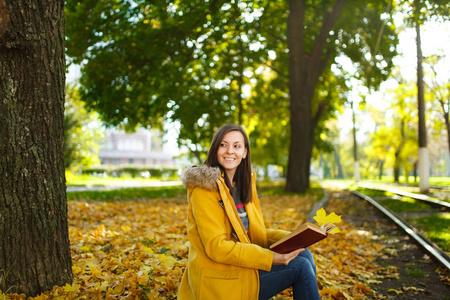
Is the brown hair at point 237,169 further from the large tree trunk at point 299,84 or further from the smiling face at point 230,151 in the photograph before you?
the large tree trunk at point 299,84

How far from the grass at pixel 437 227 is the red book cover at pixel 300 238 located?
559cm

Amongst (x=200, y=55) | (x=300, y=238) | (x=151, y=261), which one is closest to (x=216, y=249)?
(x=300, y=238)

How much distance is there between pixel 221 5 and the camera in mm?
12953

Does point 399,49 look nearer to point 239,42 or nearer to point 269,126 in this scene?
point 239,42

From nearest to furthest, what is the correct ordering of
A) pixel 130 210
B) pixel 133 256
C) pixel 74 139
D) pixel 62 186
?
pixel 62 186 → pixel 133 256 → pixel 130 210 → pixel 74 139

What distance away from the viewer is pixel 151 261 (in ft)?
15.4

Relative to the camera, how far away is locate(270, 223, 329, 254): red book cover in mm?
2475

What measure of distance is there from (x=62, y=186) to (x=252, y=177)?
1.78 meters

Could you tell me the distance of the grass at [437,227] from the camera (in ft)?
24.2

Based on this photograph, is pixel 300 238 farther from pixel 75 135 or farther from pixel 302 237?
pixel 75 135

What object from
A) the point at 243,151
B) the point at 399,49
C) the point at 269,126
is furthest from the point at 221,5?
the point at 269,126

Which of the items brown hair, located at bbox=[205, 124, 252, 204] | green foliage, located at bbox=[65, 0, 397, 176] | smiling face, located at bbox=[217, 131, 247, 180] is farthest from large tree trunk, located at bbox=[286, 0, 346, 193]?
smiling face, located at bbox=[217, 131, 247, 180]

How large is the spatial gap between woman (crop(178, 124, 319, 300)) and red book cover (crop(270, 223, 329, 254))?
50 mm

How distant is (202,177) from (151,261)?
7.99ft
